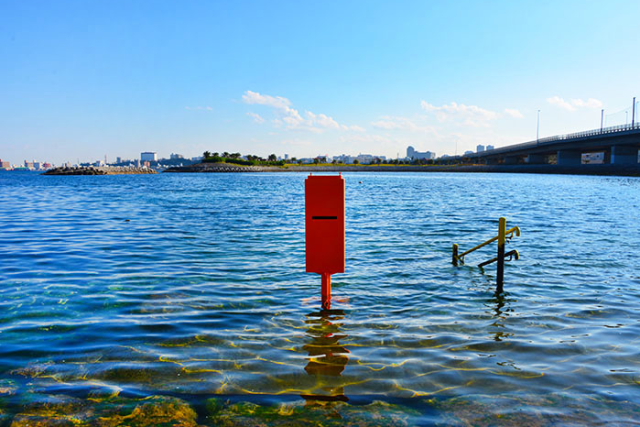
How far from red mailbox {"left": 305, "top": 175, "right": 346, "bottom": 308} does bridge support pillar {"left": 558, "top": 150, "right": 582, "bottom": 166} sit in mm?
135539

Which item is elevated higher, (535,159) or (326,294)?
(535,159)

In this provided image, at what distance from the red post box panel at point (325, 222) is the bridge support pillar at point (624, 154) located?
120078 millimetres

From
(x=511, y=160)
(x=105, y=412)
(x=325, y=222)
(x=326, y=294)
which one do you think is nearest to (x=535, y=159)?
(x=511, y=160)

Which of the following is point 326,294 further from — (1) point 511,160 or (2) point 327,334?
(1) point 511,160

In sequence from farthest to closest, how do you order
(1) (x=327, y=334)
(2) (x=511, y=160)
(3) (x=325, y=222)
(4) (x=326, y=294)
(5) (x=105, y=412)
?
(2) (x=511, y=160) < (4) (x=326, y=294) < (3) (x=325, y=222) < (1) (x=327, y=334) < (5) (x=105, y=412)

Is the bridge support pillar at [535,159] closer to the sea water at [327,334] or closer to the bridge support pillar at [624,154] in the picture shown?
the bridge support pillar at [624,154]

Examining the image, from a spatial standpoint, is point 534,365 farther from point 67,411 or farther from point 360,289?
point 67,411

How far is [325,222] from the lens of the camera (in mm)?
6652

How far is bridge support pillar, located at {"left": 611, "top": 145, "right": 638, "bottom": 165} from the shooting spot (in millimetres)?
103312

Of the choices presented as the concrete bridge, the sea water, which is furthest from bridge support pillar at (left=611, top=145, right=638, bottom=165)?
the sea water

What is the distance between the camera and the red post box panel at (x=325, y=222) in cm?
643

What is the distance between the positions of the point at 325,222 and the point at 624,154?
12277 cm

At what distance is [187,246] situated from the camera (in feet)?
49.2

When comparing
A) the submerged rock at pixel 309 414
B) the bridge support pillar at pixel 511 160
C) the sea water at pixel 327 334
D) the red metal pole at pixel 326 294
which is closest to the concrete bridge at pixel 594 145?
the bridge support pillar at pixel 511 160
